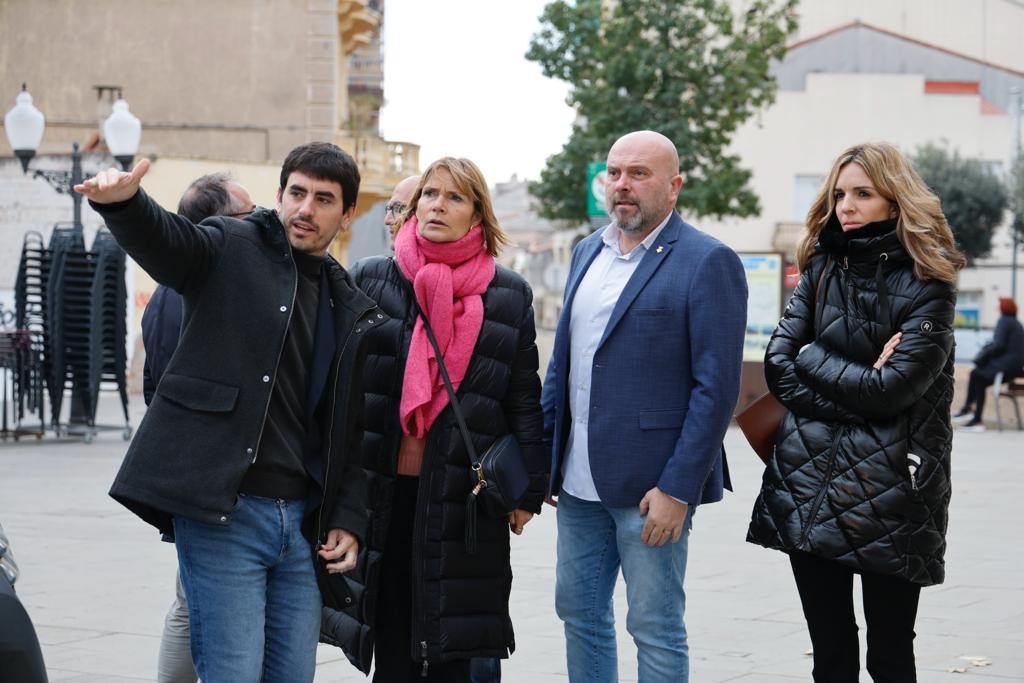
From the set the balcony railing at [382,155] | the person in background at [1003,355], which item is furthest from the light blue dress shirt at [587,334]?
the balcony railing at [382,155]

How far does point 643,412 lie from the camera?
4961 mm

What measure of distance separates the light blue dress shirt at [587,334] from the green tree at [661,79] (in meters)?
28.8

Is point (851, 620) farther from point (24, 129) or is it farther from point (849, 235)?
point (24, 129)

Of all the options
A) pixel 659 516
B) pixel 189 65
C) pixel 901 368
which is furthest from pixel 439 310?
pixel 189 65

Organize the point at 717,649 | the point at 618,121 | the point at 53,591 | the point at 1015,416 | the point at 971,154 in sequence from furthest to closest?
the point at 971,154, the point at 618,121, the point at 1015,416, the point at 53,591, the point at 717,649

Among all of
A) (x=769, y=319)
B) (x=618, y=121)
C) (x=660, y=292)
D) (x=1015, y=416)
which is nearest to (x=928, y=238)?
(x=660, y=292)

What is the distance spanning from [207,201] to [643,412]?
1.71 m

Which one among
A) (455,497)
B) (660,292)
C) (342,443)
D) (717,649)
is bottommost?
(717,649)

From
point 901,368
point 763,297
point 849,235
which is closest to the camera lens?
point 901,368

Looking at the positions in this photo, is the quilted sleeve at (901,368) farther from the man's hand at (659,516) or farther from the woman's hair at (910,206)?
the man's hand at (659,516)

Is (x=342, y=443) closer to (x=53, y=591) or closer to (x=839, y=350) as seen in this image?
(x=839, y=350)

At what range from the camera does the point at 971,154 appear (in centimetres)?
5925

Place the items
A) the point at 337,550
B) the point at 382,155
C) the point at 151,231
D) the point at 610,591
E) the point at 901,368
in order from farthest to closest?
the point at 382,155 → the point at 610,591 → the point at 901,368 → the point at 337,550 → the point at 151,231

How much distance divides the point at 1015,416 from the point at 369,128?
27.2 metres
